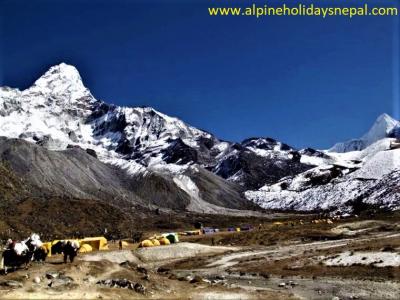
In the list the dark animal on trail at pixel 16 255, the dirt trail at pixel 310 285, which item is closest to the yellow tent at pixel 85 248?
the dirt trail at pixel 310 285

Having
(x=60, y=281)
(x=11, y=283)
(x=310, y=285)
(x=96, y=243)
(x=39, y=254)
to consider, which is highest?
(x=39, y=254)

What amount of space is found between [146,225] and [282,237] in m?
76.0

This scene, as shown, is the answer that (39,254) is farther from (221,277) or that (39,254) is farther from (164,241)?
(164,241)

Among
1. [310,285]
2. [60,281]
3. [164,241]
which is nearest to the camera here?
[60,281]

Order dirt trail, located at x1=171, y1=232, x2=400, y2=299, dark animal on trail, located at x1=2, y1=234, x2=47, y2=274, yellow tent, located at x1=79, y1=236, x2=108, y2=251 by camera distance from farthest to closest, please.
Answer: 1. yellow tent, located at x1=79, y1=236, x2=108, y2=251
2. dark animal on trail, located at x1=2, y1=234, x2=47, y2=274
3. dirt trail, located at x1=171, y1=232, x2=400, y2=299

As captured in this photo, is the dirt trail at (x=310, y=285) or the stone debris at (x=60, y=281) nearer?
the stone debris at (x=60, y=281)

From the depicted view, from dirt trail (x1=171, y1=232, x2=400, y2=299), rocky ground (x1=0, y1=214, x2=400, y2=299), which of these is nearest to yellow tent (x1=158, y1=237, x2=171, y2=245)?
rocky ground (x1=0, y1=214, x2=400, y2=299)

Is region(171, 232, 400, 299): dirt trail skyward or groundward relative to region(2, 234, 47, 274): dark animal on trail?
groundward

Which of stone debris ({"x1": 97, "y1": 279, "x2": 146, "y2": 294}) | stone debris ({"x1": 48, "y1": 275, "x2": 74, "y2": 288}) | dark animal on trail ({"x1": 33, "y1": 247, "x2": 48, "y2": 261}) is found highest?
dark animal on trail ({"x1": 33, "y1": 247, "x2": 48, "y2": 261})

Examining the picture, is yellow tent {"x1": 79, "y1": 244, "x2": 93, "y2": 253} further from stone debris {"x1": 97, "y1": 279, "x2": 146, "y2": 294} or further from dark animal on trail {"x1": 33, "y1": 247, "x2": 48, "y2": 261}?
stone debris {"x1": 97, "y1": 279, "x2": 146, "y2": 294}

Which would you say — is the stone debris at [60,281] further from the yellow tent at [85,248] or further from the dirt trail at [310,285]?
the yellow tent at [85,248]

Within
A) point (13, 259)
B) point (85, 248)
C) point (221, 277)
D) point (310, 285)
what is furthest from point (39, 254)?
point (85, 248)

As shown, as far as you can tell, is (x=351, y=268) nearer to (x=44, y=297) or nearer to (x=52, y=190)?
(x=44, y=297)

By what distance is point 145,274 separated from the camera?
45.2 metres
